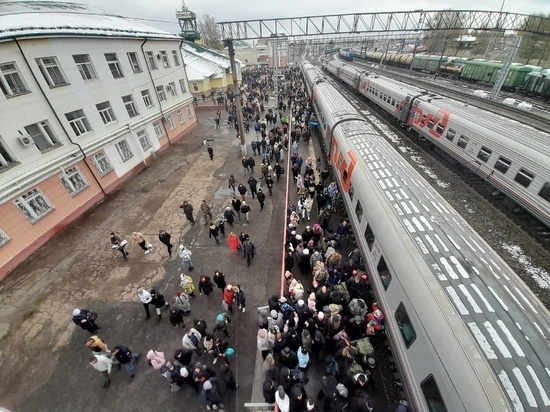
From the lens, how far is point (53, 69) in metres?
11.6

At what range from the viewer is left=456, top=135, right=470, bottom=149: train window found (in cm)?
1198

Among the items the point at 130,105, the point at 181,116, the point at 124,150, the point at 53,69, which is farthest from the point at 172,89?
the point at 53,69

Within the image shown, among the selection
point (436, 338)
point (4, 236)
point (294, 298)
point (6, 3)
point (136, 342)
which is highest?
point (6, 3)

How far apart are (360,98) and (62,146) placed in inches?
1182

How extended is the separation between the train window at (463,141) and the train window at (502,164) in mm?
2080

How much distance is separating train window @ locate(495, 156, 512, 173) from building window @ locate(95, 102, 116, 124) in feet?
64.3

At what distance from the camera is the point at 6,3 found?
16031 millimetres

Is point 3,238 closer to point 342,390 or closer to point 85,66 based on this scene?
point 85,66

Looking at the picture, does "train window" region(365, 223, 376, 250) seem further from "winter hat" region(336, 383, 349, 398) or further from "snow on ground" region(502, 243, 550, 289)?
"snow on ground" region(502, 243, 550, 289)

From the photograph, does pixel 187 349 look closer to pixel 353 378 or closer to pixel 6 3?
pixel 353 378

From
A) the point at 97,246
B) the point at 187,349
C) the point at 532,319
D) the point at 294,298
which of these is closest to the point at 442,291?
the point at 532,319

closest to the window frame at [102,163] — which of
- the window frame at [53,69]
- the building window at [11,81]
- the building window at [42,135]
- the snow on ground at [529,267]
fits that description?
the building window at [42,135]

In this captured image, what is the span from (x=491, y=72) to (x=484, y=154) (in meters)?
26.2

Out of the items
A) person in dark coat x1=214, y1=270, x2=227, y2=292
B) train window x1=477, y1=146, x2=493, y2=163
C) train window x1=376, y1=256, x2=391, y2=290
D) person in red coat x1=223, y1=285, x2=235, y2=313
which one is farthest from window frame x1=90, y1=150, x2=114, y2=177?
train window x1=477, y1=146, x2=493, y2=163
